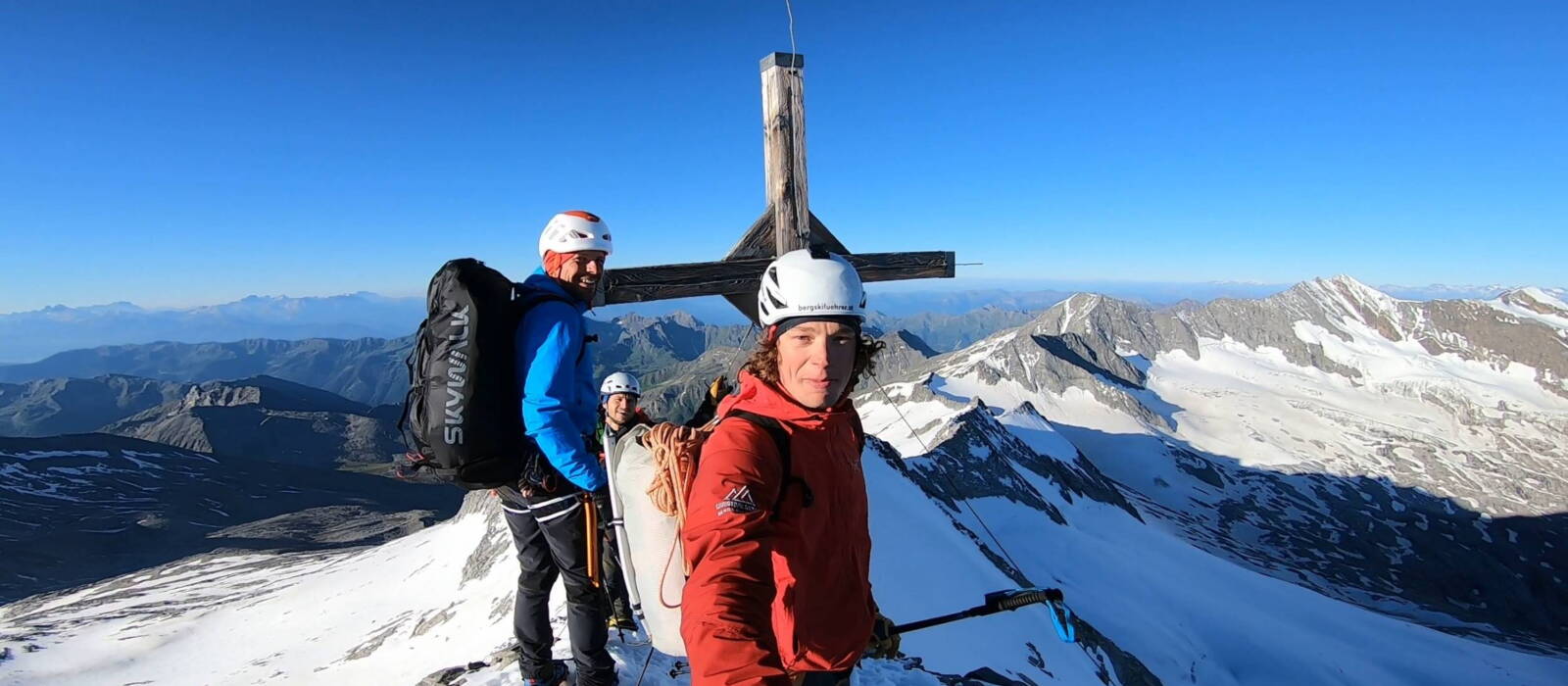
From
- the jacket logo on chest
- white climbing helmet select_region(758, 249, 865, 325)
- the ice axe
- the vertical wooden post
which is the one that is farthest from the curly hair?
the ice axe

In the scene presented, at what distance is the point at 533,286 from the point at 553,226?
1.81 feet

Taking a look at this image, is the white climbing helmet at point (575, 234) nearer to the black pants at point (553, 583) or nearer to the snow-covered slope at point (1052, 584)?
the black pants at point (553, 583)

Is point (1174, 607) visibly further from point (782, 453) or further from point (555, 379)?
point (782, 453)

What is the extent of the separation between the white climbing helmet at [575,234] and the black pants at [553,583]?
87.8 inches

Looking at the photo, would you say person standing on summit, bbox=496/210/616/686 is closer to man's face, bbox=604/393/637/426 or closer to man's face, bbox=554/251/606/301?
man's face, bbox=554/251/606/301

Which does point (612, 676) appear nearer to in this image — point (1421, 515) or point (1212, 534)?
point (1212, 534)

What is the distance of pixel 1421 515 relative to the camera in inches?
5576

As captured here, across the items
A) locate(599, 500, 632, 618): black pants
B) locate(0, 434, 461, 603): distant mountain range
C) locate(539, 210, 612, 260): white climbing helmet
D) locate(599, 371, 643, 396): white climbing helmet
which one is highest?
locate(539, 210, 612, 260): white climbing helmet

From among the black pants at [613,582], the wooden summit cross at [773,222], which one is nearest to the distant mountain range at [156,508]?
the black pants at [613,582]

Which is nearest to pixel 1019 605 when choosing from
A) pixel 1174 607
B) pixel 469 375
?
pixel 469 375

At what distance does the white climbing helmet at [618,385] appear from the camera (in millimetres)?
9719

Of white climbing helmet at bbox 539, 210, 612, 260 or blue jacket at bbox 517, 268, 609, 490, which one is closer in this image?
blue jacket at bbox 517, 268, 609, 490

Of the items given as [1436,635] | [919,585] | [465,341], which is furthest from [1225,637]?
[465,341]

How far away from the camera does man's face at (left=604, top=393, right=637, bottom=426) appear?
9.52 meters
